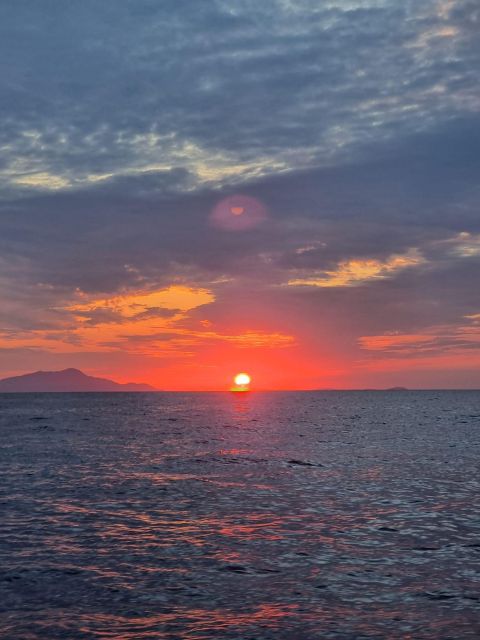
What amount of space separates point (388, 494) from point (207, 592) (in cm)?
1938

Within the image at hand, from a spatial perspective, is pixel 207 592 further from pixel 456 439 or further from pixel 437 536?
pixel 456 439

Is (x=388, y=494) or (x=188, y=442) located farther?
(x=188, y=442)

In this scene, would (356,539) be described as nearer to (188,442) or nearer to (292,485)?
(292,485)

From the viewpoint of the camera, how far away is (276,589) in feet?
60.4

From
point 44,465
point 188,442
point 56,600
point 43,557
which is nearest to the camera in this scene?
point 56,600

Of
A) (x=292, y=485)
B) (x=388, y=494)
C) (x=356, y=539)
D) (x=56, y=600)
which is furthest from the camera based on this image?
(x=292, y=485)

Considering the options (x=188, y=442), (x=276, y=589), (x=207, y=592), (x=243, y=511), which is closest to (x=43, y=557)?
(x=207, y=592)

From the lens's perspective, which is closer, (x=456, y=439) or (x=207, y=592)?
(x=207, y=592)

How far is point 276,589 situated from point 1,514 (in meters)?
16.4

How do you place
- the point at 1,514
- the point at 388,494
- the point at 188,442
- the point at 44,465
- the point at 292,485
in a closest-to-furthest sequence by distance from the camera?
the point at 1,514 → the point at 388,494 → the point at 292,485 → the point at 44,465 → the point at 188,442

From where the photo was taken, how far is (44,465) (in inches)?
1923

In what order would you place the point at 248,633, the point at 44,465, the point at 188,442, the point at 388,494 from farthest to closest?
the point at 188,442 → the point at 44,465 → the point at 388,494 → the point at 248,633

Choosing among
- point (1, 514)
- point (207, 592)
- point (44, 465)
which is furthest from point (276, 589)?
point (44, 465)

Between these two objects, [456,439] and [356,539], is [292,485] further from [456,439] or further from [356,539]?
[456,439]
